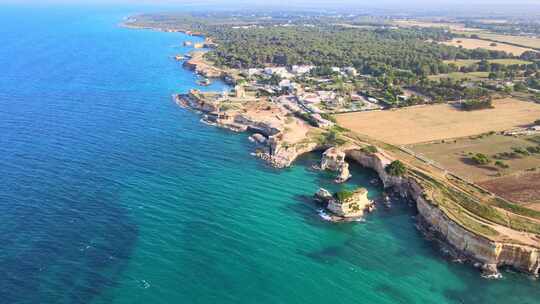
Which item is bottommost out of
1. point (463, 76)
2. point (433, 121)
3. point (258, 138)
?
point (258, 138)

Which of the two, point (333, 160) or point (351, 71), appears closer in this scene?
point (333, 160)

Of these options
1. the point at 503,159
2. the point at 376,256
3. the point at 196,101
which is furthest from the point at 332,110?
the point at 376,256

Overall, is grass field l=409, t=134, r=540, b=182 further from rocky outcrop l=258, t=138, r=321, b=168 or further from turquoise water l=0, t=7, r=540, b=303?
rocky outcrop l=258, t=138, r=321, b=168

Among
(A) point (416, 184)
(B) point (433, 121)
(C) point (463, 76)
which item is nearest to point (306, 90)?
(B) point (433, 121)

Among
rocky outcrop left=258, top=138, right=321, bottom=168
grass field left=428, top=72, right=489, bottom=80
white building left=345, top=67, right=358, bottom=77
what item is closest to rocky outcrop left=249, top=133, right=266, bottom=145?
rocky outcrop left=258, top=138, right=321, bottom=168

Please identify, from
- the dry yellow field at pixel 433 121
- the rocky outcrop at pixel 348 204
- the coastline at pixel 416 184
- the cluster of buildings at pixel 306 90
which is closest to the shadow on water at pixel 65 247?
the rocky outcrop at pixel 348 204

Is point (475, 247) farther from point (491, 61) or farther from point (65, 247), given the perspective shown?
point (491, 61)
